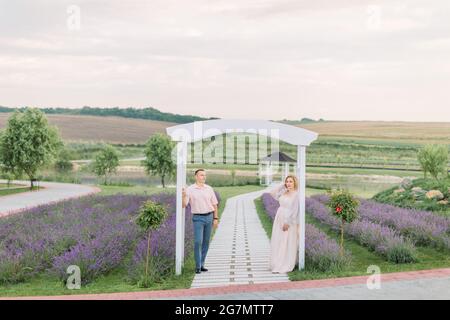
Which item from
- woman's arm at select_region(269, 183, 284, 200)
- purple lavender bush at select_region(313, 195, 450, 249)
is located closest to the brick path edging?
woman's arm at select_region(269, 183, 284, 200)

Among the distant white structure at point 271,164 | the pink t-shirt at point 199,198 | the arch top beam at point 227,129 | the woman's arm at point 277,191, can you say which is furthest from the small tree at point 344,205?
the distant white structure at point 271,164

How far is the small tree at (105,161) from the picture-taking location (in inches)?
1994

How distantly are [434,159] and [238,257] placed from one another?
24419mm

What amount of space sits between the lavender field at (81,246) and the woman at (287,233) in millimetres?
1962

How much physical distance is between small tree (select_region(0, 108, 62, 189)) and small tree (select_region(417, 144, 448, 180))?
25733 millimetres

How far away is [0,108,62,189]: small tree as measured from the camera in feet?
119

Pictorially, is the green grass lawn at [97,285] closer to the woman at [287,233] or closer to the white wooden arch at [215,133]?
the white wooden arch at [215,133]

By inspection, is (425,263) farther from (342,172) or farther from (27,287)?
(342,172)

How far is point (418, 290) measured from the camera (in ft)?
25.3

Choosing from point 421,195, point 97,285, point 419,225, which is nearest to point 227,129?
point 97,285

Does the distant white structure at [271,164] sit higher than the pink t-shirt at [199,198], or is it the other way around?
the pink t-shirt at [199,198]

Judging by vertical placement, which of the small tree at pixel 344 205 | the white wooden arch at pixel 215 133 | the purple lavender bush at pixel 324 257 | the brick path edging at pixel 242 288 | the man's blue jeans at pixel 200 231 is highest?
the white wooden arch at pixel 215 133

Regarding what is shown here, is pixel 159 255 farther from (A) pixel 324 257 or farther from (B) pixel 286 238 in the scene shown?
(A) pixel 324 257

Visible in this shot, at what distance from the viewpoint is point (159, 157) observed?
49031mm
